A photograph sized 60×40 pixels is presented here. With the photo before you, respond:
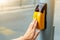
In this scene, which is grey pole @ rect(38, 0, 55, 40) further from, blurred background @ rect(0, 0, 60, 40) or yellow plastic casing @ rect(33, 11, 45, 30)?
blurred background @ rect(0, 0, 60, 40)

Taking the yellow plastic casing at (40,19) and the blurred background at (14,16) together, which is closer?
the yellow plastic casing at (40,19)

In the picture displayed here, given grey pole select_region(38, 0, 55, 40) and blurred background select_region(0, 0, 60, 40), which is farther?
blurred background select_region(0, 0, 60, 40)

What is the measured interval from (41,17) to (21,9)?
0.32 m

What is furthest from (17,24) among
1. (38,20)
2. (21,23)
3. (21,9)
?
(38,20)

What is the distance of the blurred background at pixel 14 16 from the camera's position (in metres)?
0.93

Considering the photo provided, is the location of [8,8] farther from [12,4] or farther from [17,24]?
[17,24]

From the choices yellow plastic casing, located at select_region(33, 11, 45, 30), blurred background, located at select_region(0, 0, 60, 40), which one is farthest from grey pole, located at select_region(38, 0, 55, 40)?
blurred background, located at select_region(0, 0, 60, 40)

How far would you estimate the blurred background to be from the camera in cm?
93

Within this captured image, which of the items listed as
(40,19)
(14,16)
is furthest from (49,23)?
(14,16)

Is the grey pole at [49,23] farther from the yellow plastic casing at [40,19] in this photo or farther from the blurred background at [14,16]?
the blurred background at [14,16]

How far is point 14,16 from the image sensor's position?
975 millimetres

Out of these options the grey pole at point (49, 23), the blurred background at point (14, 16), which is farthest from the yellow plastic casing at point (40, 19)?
the blurred background at point (14, 16)

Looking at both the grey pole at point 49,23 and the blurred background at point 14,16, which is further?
the blurred background at point 14,16

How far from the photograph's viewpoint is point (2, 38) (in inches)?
39.1
